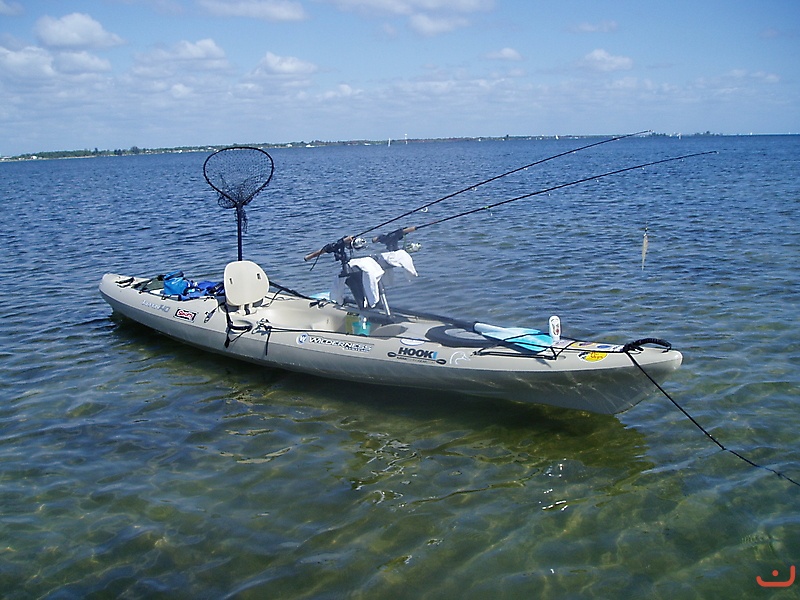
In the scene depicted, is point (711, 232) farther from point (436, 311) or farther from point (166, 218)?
point (166, 218)

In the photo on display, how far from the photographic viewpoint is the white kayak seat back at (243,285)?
32.4 feet

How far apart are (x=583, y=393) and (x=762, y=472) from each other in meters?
1.81

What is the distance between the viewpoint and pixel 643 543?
546 centimetres

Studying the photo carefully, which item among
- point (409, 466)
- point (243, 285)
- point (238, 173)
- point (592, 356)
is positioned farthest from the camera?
point (238, 173)

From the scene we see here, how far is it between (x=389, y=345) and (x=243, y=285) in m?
2.96

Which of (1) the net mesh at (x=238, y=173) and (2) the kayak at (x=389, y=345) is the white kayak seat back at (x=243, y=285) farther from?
(1) the net mesh at (x=238, y=173)

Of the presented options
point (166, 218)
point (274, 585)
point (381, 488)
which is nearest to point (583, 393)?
point (381, 488)

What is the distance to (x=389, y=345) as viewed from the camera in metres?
8.15

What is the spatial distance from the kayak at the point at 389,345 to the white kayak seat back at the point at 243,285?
0.02m

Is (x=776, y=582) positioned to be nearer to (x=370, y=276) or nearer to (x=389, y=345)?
(x=389, y=345)

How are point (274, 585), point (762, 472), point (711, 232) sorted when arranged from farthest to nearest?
point (711, 232), point (762, 472), point (274, 585)

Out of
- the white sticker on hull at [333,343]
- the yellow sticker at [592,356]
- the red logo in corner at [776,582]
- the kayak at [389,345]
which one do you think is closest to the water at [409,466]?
the red logo in corner at [776,582]

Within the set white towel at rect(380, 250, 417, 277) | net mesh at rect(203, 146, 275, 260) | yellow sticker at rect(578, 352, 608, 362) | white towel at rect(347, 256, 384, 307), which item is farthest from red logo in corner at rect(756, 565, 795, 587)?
net mesh at rect(203, 146, 275, 260)

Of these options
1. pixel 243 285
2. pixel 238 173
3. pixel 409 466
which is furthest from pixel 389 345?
pixel 238 173
